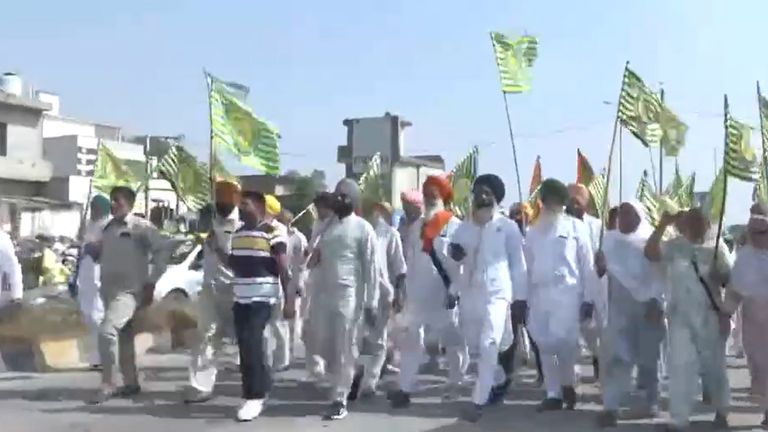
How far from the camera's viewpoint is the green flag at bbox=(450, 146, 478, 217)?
16.9 meters

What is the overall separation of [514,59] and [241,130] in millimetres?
3238

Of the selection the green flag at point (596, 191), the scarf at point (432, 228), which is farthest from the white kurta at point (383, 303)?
the green flag at point (596, 191)

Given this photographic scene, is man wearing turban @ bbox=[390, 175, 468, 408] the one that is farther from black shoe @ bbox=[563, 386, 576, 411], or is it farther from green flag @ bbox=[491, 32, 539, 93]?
green flag @ bbox=[491, 32, 539, 93]

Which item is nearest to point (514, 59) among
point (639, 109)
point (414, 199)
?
point (639, 109)

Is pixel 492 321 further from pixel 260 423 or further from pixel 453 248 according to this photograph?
pixel 260 423

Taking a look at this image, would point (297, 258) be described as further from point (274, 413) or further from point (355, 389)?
point (274, 413)

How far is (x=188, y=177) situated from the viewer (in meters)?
11.8

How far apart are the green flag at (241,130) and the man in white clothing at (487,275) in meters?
2.43

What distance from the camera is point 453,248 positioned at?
8.77 m

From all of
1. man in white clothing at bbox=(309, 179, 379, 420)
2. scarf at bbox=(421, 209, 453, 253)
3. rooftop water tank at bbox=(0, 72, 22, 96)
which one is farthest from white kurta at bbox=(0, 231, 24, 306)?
rooftop water tank at bbox=(0, 72, 22, 96)

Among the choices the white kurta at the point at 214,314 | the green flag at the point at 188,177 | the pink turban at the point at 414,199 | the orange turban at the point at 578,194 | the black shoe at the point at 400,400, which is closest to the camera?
the black shoe at the point at 400,400

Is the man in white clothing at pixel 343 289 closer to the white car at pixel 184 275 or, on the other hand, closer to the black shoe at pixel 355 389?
the black shoe at pixel 355 389

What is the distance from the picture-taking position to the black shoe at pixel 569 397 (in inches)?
355

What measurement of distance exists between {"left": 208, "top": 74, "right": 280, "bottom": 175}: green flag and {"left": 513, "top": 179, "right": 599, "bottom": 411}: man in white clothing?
2.80 metres
